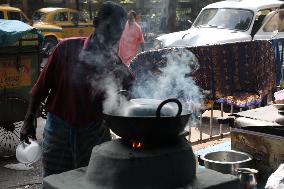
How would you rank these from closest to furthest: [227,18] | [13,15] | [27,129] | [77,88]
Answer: [77,88] < [27,129] < [227,18] < [13,15]

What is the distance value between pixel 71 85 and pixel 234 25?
789 centimetres

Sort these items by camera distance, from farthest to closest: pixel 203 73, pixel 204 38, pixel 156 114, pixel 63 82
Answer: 1. pixel 204 38
2. pixel 203 73
3. pixel 63 82
4. pixel 156 114

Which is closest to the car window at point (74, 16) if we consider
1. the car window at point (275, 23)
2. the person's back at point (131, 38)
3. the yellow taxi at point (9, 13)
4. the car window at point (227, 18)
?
the yellow taxi at point (9, 13)

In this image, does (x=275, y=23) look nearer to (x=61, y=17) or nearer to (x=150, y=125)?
(x=150, y=125)

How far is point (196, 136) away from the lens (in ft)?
23.3

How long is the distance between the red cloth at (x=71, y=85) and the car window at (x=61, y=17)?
16.6 m

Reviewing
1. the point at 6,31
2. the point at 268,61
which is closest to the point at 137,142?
the point at 6,31

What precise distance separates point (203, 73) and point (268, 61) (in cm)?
128

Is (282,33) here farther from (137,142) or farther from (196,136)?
(137,142)

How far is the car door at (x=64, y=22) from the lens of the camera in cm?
1947

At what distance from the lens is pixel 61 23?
64.0ft

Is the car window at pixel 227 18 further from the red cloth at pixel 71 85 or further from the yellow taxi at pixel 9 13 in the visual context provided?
the yellow taxi at pixel 9 13

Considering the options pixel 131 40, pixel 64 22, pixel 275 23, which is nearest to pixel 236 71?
pixel 131 40

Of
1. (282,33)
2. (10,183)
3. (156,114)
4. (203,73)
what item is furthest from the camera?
(282,33)
